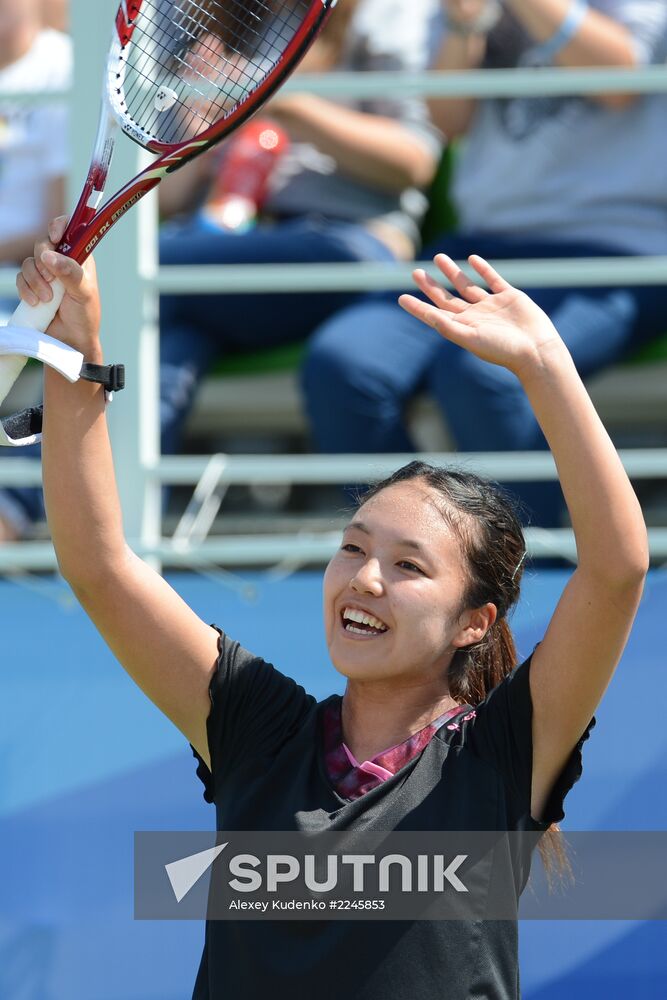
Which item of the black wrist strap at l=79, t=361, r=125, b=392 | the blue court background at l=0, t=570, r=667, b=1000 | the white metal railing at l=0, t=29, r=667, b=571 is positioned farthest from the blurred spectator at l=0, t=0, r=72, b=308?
the black wrist strap at l=79, t=361, r=125, b=392

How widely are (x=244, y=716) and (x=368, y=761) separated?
0.44ft

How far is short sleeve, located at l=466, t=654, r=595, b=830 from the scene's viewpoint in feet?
4.33

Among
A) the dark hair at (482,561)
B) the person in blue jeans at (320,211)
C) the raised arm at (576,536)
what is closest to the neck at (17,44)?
the person in blue jeans at (320,211)

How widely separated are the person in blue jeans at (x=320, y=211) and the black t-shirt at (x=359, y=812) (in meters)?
1.45

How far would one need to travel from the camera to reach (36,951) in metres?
1.76

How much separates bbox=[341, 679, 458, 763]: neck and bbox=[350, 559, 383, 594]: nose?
97 millimetres

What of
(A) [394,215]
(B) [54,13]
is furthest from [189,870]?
(B) [54,13]

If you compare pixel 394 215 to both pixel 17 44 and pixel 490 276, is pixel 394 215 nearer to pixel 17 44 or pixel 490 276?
pixel 17 44

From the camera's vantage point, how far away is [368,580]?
137 cm

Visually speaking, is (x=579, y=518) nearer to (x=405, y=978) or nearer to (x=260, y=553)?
(x=405, y=978)

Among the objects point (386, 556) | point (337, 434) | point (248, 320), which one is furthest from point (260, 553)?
point (386, 556)

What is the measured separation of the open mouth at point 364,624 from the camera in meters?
1.38

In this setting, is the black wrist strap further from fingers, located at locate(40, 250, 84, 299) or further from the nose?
the nose
